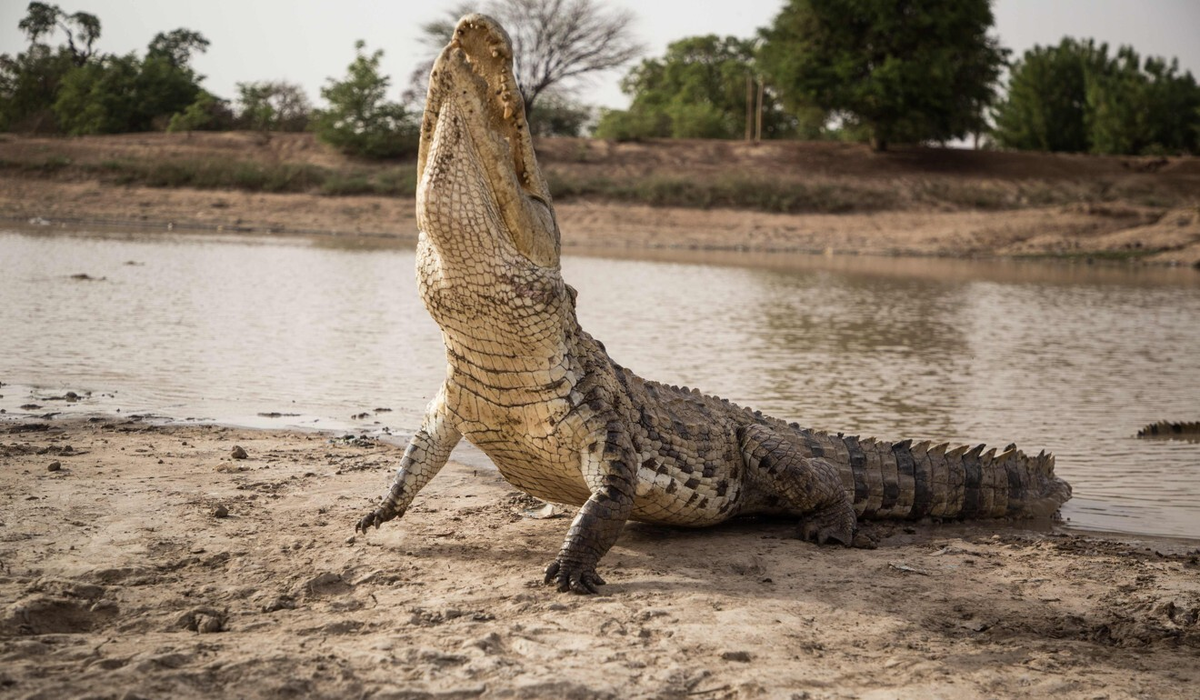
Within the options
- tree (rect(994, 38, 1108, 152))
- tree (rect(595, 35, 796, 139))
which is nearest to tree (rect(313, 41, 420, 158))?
tree (rect(595, 35, 796, 139))

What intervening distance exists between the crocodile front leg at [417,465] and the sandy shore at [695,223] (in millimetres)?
24443

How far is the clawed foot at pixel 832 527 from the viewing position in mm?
4527

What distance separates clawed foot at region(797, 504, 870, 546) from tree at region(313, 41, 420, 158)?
33.6 meters

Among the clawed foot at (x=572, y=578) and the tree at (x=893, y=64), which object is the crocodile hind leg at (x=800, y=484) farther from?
the tree at (x=893, y=64)

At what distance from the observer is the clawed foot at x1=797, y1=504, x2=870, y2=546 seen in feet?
14.9

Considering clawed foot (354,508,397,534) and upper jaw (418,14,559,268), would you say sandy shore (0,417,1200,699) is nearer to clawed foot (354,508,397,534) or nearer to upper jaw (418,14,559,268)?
clawed foot (354,508,397,534)

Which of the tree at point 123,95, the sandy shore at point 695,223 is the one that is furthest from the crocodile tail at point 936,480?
the tree at point 123,95

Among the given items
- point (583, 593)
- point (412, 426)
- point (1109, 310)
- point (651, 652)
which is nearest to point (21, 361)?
point (412, 426)

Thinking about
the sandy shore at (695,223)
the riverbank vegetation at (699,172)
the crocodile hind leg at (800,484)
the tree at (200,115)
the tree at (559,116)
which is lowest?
the crocodile hind leg at (800,484)

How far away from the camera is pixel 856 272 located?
881 inches

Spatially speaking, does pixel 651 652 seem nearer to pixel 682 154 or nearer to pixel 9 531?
pixel 9 531

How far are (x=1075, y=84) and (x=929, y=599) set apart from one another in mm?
53993

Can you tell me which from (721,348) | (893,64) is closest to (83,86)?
(893,64)

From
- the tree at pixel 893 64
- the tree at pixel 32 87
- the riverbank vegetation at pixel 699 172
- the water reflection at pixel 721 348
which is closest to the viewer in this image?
the water reflection at pixel 721 348
